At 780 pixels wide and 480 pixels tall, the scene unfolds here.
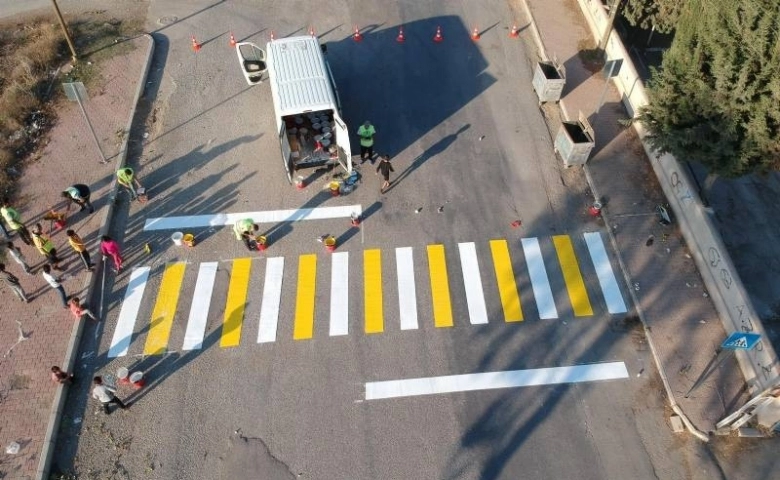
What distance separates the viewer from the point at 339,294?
1461cm

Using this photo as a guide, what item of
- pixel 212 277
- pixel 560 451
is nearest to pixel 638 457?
pixel 560 451

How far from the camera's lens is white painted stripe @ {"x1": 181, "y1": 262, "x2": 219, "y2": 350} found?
13.8 meters

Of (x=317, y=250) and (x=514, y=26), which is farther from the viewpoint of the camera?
(x=514, y=26)

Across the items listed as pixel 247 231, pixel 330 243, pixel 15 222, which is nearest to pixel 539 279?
pixel 330 243

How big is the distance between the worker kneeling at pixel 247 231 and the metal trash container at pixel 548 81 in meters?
11.0

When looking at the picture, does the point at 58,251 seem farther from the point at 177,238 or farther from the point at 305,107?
the point at 305,107

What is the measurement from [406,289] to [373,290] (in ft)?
2.98

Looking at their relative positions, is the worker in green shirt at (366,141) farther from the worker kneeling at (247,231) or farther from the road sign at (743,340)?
the road sign at (743,340)

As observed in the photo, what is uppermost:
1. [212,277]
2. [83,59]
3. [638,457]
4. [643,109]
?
[83,59]

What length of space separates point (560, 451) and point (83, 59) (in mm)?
21691

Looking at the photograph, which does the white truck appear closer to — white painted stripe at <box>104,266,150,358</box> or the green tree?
white painted stripe at <box>104,266,150,358</box>

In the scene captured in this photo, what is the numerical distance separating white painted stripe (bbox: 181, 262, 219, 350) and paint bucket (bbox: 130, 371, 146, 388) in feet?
3.81

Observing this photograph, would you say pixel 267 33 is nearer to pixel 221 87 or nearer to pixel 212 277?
pixel 221 87

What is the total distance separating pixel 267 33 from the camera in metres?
22.4
